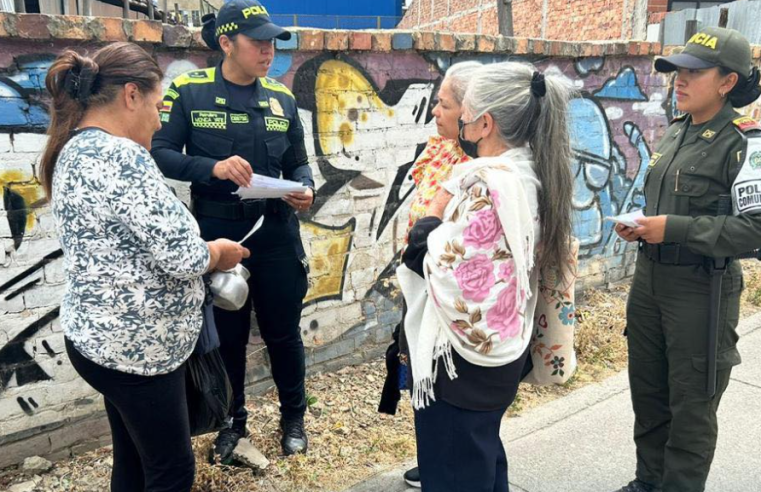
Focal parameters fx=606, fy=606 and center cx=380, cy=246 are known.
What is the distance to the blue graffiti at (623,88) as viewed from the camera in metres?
5.04

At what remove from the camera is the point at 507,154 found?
1.81 metres

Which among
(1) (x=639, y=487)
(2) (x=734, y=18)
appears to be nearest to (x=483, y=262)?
(1) (x=639, y=487)

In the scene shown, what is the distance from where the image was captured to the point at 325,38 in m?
3.46

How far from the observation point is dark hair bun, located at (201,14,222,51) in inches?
110

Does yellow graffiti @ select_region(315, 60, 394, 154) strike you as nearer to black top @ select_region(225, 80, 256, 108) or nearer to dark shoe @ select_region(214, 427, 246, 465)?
black top @ select_region(225, 80, 256, 108)

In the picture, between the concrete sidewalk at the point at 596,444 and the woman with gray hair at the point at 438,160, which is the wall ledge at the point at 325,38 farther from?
the concrete sidewalk at the point at 596,444

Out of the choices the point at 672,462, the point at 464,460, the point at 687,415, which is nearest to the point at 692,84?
the point at 687,415

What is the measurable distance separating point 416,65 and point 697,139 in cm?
194

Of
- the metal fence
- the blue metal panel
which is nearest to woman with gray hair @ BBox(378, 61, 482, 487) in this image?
the metal fence

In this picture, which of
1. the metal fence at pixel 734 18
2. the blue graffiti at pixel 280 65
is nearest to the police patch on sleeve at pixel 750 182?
the blue graffiti at pixel 280 65

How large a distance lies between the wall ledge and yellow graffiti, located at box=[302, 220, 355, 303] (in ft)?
3.53

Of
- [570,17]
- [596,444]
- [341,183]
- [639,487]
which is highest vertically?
[570,17]

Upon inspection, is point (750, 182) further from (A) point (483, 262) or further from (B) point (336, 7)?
(B) point (336, 7)

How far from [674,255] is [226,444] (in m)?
2.19
